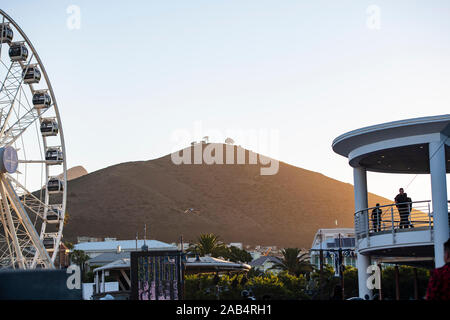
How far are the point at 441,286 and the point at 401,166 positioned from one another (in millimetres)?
25250

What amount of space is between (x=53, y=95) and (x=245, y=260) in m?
61.1

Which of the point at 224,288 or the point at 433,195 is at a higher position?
the point at 433,195

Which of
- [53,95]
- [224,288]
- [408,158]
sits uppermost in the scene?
[53,95]

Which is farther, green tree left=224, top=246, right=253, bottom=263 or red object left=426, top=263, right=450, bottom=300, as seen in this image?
green tree left=224, top=246, right=253, bottom=263

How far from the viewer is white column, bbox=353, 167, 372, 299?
29.1 meters

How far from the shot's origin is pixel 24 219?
138 feet

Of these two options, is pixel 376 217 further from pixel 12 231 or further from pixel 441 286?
pixel 12 231

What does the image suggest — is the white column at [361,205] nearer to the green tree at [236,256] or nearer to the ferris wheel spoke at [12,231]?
the ferris wheel spoke at [12,231]

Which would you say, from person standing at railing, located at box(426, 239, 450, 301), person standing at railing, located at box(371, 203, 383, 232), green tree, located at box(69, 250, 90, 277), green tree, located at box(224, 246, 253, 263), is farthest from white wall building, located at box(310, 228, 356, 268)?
person standing at railing, located at box(426, 239, 450, 301)

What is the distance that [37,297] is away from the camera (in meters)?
8.75

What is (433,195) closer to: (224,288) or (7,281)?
(7,281)

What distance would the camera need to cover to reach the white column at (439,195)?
23.8m

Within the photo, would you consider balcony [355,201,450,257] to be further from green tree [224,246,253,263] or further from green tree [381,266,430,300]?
green tree [224,246,253,263]
